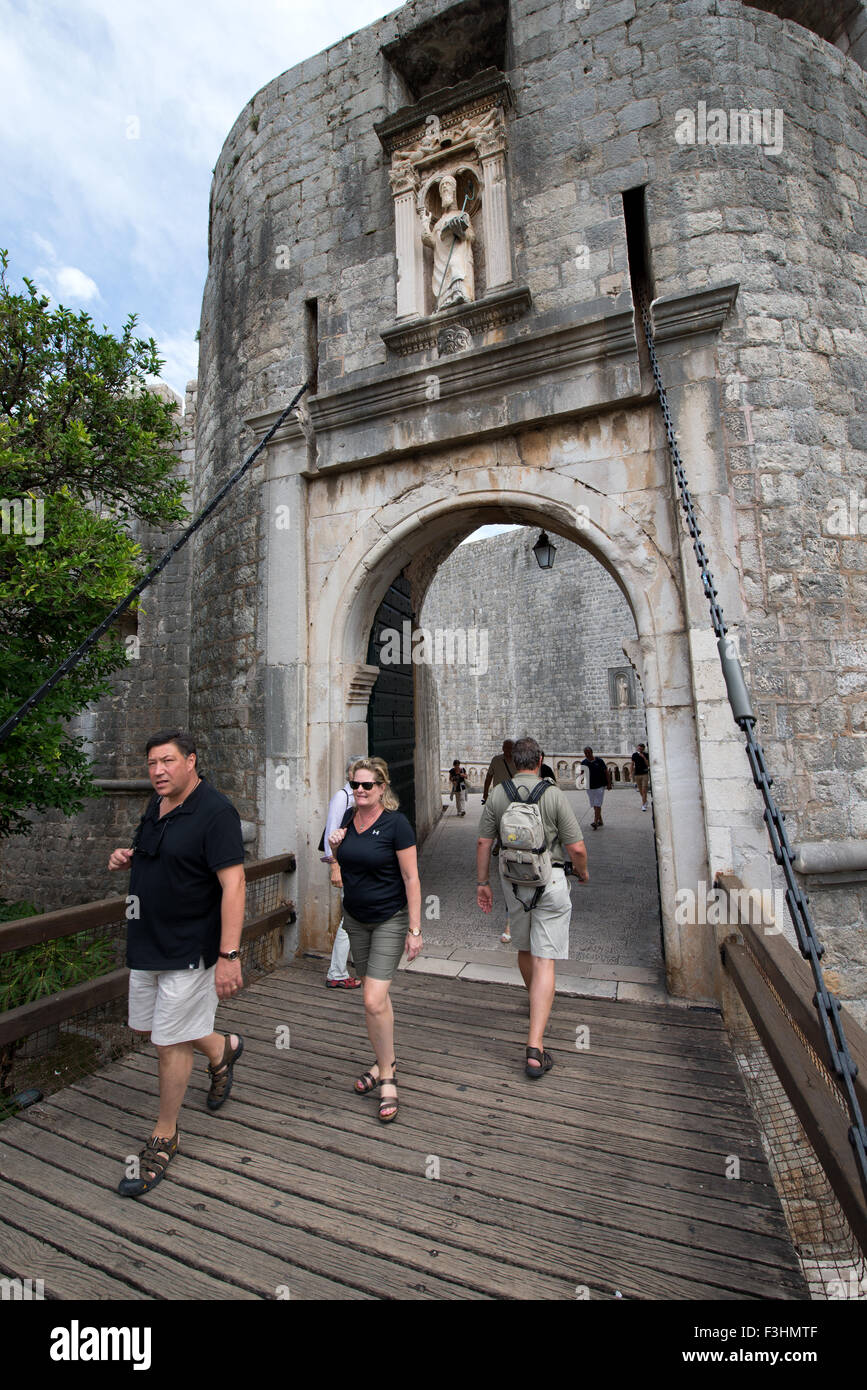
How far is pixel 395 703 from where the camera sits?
608 centimetres

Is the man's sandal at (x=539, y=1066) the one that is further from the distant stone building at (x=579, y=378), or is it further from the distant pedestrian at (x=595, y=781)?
the distant pedestrian at (x=595, y=781)

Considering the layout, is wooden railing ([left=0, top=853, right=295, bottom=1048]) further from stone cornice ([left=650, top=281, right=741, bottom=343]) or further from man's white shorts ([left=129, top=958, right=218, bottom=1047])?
stone cornice ([left=650, top=281, right=741, bottom=343])

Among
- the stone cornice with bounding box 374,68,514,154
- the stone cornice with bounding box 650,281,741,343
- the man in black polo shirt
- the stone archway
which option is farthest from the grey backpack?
the stone cornice with bounding box 374,68,514,154

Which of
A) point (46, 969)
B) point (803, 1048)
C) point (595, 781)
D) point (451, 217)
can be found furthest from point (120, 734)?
point (803, 1048)

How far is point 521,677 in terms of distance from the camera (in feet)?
74.4

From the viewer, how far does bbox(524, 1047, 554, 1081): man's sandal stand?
292cm

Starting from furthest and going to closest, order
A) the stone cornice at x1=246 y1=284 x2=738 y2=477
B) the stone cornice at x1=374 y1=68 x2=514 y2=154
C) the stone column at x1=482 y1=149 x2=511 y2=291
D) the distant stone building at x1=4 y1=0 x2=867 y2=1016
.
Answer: the stone cornice at x1=374 y1=68 x2=514 y2=154, the stone column at x1=482 y1=149 x2=511 y2=291, the stone cornice at x1=246 y1=284 x2=738 y2=477, the distant stone building at x1=4 y1=0 x2=867 y2=1016

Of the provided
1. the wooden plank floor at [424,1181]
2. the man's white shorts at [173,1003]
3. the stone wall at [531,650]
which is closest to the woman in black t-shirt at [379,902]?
the wooden plank floor at [424,1181]

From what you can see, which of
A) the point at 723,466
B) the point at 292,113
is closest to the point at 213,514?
the point at 292,113

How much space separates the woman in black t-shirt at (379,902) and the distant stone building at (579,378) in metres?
1.90

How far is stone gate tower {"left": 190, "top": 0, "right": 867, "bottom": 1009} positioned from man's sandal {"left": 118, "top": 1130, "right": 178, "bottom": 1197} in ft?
7.32

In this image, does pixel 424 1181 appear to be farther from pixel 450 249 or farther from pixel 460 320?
pixel 450 249

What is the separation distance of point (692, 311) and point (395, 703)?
390 cm
